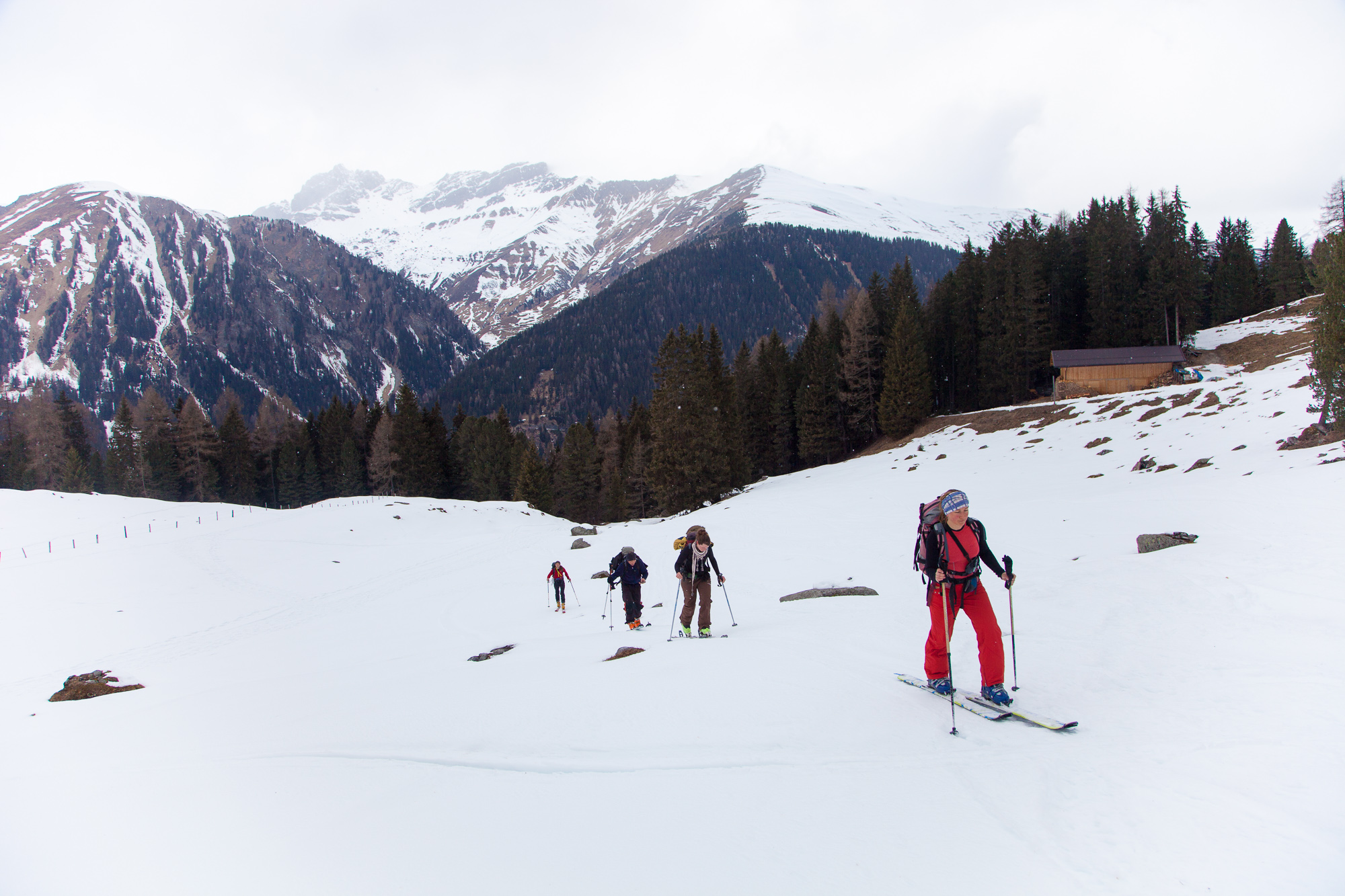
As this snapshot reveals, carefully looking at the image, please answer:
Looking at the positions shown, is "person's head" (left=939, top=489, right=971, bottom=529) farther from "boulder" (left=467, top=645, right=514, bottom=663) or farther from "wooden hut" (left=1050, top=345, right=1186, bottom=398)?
"wooden hut" (left=1050, top=345, right=1186, bottom=398)

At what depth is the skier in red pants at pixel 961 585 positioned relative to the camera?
19.4 feet

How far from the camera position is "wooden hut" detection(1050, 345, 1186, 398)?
41594mm

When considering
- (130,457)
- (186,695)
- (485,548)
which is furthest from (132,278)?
(186,695)

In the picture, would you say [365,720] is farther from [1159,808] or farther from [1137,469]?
[1137,469]

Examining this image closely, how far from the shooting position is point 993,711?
5691mm

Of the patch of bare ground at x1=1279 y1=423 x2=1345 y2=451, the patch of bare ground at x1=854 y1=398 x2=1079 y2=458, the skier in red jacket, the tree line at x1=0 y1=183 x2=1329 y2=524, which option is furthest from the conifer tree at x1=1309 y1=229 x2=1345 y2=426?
the tree line at x1=0 y1=183 x2=1329 y2=524

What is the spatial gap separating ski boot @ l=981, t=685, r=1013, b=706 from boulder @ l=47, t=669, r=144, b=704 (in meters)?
13.1

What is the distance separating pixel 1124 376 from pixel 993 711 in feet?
152

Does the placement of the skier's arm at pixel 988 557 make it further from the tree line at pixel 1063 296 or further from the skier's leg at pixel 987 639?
the tree line at pixel 1063 296

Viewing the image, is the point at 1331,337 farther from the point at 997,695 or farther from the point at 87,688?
the point at 87,688

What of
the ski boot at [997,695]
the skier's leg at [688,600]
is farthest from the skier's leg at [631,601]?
the ski boot at [997,695]

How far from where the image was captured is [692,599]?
1015 centimetres

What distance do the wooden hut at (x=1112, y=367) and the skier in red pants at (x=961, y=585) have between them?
44.0 meters

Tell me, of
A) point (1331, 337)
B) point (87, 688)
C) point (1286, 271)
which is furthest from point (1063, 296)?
point (87, 688)
